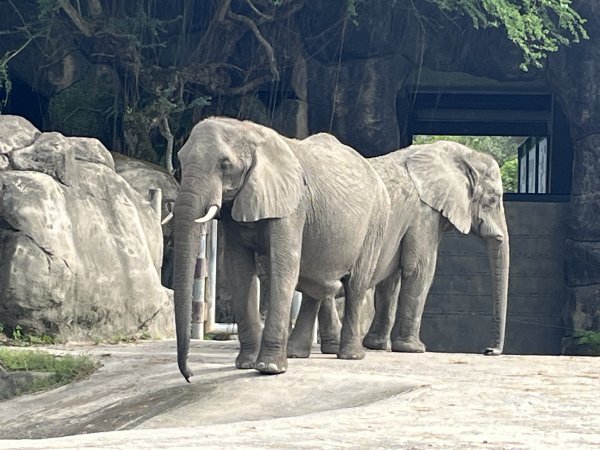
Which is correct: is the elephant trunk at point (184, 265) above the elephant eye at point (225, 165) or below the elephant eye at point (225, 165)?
below

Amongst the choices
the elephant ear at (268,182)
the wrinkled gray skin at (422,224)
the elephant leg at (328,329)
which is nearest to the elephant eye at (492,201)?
the wrinkled gray skin at (422,224)

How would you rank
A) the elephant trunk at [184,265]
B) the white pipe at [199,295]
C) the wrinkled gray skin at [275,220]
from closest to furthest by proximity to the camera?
the elephant trunk at [184,265] < the wrinkled gray skin at [275,220] < the white pipe at [199,295]

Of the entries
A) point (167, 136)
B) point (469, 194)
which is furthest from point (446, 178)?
point (167, 136)

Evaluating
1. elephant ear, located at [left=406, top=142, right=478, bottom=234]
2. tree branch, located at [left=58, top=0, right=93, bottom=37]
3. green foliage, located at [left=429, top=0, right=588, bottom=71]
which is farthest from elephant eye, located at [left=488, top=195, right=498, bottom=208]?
tree branch, located at [left=58, top=0, right=93, bottom=37]

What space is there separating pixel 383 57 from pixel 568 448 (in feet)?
46.8

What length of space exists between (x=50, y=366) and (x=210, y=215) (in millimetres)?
2152

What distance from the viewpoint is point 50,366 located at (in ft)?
31.4

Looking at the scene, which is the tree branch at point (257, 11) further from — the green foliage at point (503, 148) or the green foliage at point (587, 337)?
the green foliage at point (503, 148)

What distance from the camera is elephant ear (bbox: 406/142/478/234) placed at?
11672mm

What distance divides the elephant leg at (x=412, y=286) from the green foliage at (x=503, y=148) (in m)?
27.0

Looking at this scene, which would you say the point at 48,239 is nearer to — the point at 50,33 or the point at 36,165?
the point at 36,165

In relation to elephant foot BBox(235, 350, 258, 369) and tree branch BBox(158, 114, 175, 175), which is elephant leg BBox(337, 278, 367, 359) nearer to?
elephant foot BBox(235, 350, 258, 369)

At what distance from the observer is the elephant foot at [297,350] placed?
32.3 feet

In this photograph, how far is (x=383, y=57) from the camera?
773 inches
